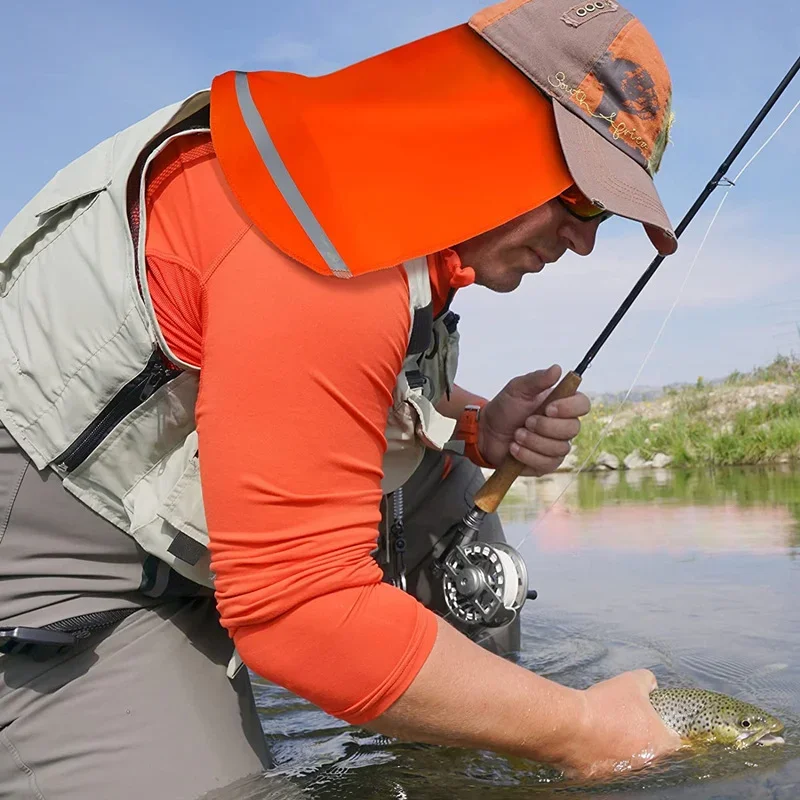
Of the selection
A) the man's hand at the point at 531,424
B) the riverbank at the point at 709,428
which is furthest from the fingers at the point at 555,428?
the riverbank at the point at 709,428

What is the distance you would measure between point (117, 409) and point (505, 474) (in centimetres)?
137

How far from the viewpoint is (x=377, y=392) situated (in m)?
1.81

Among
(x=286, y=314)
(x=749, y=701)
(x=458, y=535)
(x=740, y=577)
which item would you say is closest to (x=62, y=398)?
(x=286, y=314)

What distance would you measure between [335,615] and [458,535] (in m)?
1.38

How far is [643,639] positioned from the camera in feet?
12.3

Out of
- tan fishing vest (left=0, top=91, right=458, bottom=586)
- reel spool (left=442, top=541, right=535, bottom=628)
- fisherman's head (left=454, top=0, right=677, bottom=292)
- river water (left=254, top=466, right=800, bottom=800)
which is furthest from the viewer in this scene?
reel spool (left=442, top=541, right=535, bottom=628)

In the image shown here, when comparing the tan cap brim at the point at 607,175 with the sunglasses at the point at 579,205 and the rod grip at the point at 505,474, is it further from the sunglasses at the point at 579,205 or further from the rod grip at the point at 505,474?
the rod grip at the point at 505,474

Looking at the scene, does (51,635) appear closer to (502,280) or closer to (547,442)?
(502,280)

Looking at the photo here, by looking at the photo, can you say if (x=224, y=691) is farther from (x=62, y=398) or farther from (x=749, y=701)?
(x=749, y=701)

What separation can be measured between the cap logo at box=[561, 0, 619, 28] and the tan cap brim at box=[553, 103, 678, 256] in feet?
0.84

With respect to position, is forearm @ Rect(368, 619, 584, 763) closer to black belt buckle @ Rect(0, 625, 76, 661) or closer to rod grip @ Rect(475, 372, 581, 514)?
black belt buckle @ Rect(0, 625, 76, 661)

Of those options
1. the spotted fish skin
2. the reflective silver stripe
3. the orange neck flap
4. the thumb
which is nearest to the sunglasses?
the orange neck flap

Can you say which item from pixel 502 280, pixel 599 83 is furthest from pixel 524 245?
pixel 599 83

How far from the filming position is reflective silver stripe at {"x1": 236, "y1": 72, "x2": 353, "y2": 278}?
1710 millimetres
